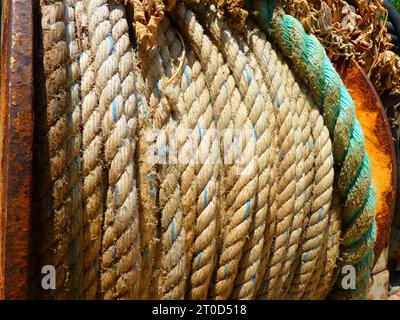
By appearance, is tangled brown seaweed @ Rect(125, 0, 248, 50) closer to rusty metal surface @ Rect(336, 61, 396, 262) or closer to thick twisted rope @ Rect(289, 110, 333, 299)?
thick twisted rope @ Rect(289, 110, 333, 299)

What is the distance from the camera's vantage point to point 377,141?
2.15m

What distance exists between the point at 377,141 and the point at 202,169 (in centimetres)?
91

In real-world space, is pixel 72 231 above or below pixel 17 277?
above

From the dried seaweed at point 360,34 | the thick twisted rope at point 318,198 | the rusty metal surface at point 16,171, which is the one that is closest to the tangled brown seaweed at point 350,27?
the dried seaweed at point 360,34

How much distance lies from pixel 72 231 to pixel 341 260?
0.98 m

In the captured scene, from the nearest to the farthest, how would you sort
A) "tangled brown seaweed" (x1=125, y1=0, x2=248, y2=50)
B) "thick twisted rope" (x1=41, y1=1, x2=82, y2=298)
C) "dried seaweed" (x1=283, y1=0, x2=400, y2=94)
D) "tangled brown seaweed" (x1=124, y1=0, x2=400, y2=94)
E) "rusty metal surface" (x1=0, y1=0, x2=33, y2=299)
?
"rusty metal surface" (x1=0, y1=0, x2=33, y2=299)
"thick twisted rope" (x1=41, y1=1, x2=82, y2=298)
"tangled brown seaweed" (x1=125, y1=0, x2=248, y2=50)
"tangled brown seaweed" (x1=124, y1=0, x2=400, y2=94)
"dried seaweed" (x1=283, y1=0, x2=400, y2=94)

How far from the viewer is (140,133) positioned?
1.48 m

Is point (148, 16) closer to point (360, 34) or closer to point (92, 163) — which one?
point (92, 163)

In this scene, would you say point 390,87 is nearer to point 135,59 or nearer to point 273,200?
point 273,200

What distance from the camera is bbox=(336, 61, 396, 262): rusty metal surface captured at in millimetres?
2125

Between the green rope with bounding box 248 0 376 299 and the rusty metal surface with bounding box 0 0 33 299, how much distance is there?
2.72ft

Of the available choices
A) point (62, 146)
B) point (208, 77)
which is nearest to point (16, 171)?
point (62, 146)

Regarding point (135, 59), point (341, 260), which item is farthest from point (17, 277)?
point (341, 260)

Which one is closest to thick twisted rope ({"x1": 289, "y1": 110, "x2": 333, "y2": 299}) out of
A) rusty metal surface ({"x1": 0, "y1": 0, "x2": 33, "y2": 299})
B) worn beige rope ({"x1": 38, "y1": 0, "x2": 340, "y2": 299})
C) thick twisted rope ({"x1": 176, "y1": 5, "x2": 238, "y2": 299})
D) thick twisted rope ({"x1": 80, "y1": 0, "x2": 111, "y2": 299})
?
worn beige rope ({"x1": 38, "y1": 0, "x2": 340, "y2": 299})
